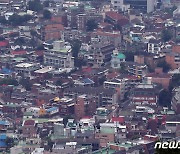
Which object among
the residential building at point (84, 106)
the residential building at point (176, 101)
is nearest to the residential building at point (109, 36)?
the residential building at point (176, 101)

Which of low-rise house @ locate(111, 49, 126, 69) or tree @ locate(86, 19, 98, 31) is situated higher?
tree @ locate(86, 19, 98, 31)

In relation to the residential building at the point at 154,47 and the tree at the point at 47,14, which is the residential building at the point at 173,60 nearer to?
the residential building at the point at 154,47

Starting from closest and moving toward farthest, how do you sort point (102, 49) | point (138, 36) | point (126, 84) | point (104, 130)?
point (104, 130) < point (126, 84) < point (102, 49) < point (138, 36)

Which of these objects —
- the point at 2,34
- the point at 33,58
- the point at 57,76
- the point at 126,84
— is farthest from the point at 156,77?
the point at 2,34

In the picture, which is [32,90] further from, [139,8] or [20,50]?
[139,8]

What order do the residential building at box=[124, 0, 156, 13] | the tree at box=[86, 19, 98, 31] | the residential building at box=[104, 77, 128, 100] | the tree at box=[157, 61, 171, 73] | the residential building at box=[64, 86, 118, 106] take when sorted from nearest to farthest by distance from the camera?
the residential building at box=[64, 86, 118, 106] < the residential building at box=[104, 77, 128, 100] < the tree at box=[157, 61, 171, 73] < the tree at box=[86, 19, 98, 31] < the residential building at box=[124, 0, 156, 13]

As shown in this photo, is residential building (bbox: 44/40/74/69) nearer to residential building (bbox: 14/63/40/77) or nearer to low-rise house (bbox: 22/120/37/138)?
residential building (bbox: 14/63/40/77)

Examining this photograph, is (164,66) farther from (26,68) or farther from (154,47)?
(26,68)

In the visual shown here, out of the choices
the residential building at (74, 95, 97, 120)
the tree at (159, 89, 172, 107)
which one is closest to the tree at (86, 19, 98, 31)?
the tree at (159, 89, 172, 107)
